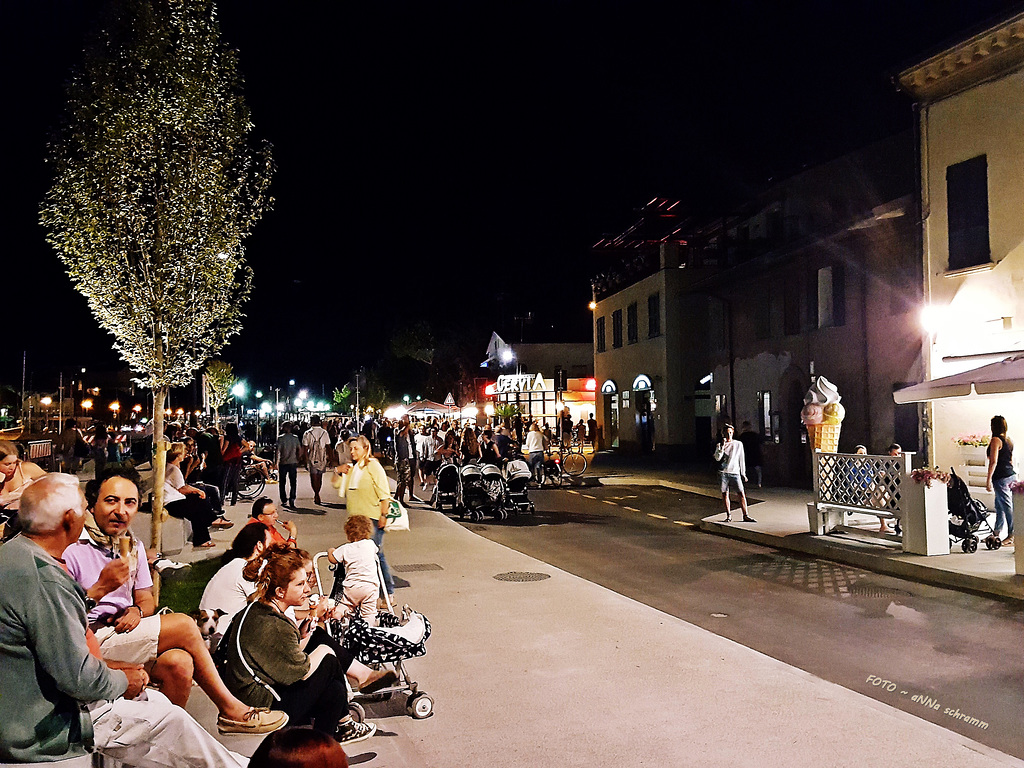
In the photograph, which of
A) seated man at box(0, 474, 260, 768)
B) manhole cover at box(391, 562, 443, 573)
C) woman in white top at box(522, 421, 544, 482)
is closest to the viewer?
seated man at box(0, 474, 260, 768)

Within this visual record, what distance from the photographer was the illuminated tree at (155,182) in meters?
10.5

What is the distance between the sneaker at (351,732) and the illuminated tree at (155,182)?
6.64 meters

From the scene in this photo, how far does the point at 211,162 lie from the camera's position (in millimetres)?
11289

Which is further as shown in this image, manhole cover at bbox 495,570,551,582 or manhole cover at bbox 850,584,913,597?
manhole cover at bbox 495,570,551,582

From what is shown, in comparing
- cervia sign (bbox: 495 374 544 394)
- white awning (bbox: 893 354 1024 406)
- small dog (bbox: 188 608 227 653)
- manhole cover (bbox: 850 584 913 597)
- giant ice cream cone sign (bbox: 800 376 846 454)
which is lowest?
manhole cover (bbox: 850 584 913 597)

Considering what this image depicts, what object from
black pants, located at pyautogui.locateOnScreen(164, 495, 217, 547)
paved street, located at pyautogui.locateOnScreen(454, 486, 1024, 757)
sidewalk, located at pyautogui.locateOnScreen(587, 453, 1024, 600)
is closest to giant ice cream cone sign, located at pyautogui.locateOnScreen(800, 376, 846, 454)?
sidewalk, located at pyautogui.locateOnScreen(587, 453, 1024, 600)

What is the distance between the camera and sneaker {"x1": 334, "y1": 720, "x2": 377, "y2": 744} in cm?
502

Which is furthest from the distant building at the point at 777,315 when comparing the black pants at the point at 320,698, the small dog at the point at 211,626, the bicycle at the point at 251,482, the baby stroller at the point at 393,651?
the black pants at the point at 320,698

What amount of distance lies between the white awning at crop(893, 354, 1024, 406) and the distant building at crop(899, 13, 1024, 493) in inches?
104

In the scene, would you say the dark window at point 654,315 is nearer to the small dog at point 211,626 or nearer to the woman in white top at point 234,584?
the woman in white top at point 234,584

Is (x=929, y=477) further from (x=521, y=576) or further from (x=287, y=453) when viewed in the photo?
(x=287, y=453)

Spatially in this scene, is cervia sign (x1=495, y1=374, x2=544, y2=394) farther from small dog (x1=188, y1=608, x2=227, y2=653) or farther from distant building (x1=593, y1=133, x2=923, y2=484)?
small dog (x1=188, y1=608, x2=227, y2=653)

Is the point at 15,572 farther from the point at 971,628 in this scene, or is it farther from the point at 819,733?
the point at 971,628

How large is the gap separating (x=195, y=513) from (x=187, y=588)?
2.15 metres
